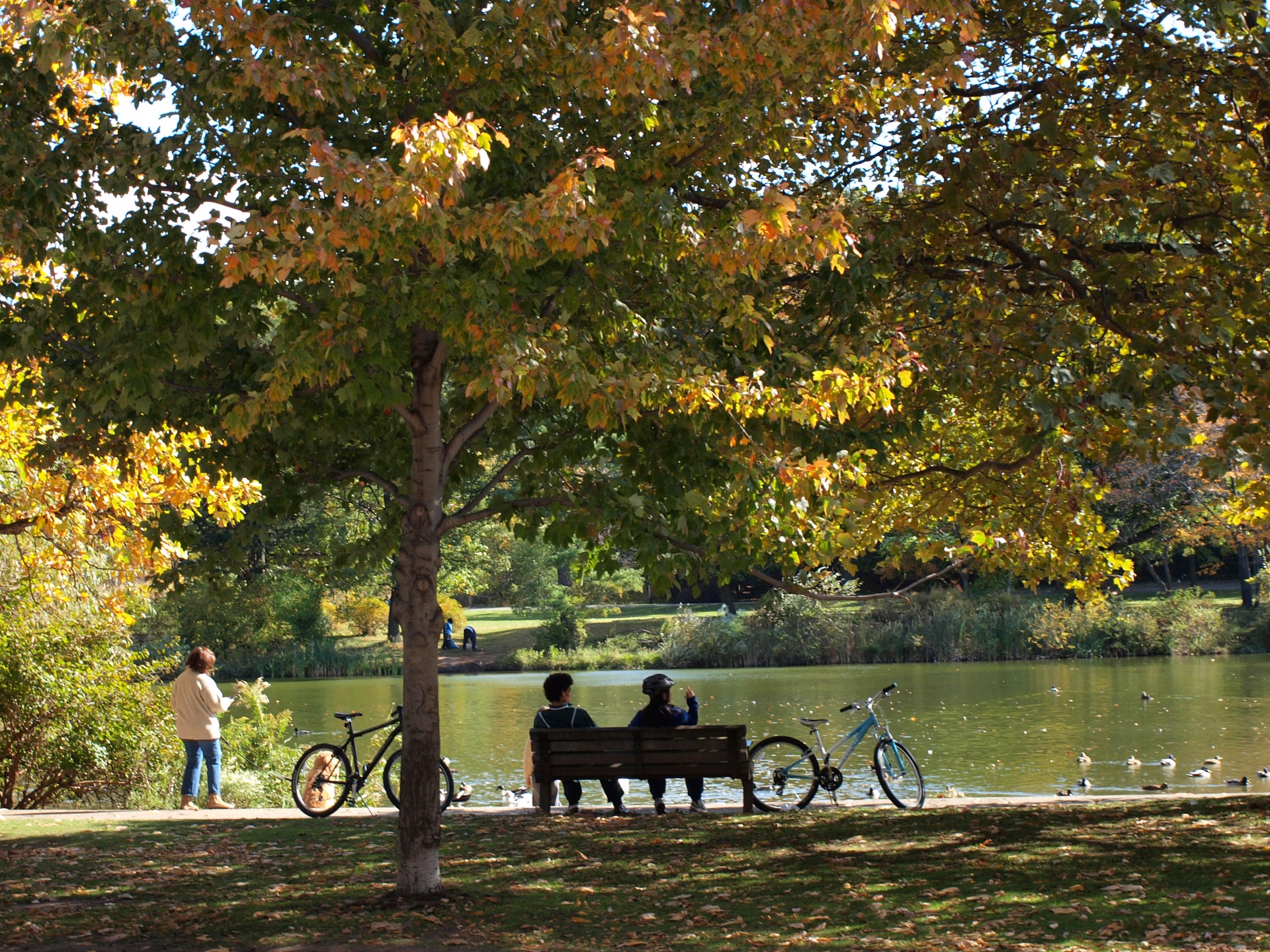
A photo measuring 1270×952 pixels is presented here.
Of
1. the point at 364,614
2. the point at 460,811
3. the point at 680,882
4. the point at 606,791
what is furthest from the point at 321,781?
the point at 364,614

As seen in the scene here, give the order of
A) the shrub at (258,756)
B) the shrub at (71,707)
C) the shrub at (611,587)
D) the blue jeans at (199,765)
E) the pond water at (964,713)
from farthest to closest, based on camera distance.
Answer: the shrub at (611,587) < the pond water at (964,713) < the shrub at (258,756) < the shrub at (71,707) < the blue jeans at (199,765)


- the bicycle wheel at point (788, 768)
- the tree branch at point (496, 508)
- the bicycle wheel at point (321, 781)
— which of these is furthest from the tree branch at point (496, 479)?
the bicycle wheel at point (321, 781)

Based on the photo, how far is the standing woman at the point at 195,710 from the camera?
11.6 meters

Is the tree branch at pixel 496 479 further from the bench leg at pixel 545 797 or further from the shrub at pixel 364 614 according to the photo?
the shrub at pixel 364 614

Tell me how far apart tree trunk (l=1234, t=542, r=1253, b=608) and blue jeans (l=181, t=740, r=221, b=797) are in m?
33.3

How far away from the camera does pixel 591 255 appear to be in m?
7.52

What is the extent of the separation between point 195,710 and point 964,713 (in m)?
15.9

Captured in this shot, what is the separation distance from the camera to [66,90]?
8.18 m

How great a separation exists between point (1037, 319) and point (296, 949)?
630 cm

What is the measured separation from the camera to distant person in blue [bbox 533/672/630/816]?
35.6 ft

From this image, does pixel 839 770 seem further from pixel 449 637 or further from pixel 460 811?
pixel 449 637

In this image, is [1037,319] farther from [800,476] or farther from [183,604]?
[183,604]

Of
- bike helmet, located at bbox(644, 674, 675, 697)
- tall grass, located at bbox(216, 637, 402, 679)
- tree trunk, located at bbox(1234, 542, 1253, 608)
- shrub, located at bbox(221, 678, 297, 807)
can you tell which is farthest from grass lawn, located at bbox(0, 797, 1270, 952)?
tree trunk, located at bbox(1234, 542, 1253, 608)

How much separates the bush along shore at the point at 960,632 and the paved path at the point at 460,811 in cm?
2118
